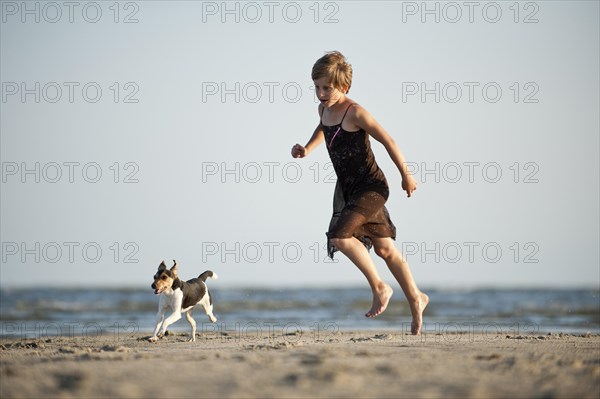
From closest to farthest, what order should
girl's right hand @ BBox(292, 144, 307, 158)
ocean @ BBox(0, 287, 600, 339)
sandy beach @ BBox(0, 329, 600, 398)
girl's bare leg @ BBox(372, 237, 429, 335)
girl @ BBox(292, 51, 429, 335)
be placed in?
1. sandy beach @ BBox(0, 329, 600, 398)
2. girl @ BBox(292, 51, 429, 335)
3. girl's bare leg @ BBox(372, 237, 429, 335)
4. girl's right hand @ BBox(292, 144, 307, 158)
5. ocean @ BBox(0, 287, 600, 339)

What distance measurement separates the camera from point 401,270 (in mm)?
6098

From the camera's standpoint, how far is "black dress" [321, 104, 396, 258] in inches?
228

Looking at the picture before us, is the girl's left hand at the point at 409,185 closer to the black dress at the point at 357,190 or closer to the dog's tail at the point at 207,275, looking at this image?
the black dress at the point at 357,190

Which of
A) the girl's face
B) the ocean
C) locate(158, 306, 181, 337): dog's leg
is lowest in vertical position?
the ocean

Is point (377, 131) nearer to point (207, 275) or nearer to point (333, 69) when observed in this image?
point (333, 69)

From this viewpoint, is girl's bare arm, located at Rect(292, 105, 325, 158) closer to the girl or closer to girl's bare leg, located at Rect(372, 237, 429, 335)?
the girl

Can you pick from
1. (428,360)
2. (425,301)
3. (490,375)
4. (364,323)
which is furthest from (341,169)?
(364,323)

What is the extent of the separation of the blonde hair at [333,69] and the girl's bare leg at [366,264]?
121 cm

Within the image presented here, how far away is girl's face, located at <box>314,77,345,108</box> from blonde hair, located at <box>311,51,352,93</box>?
0.10 feet

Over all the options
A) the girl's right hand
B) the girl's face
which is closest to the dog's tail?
the girl's right hand

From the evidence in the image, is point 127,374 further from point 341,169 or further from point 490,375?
point 341,169

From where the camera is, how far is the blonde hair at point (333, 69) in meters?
5.89

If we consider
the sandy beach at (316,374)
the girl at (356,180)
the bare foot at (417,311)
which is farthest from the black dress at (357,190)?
the sandy beach at (316,374)

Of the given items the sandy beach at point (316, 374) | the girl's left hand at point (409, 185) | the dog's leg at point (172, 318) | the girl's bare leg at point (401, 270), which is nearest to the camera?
the sandy beach at point (316, 374)
